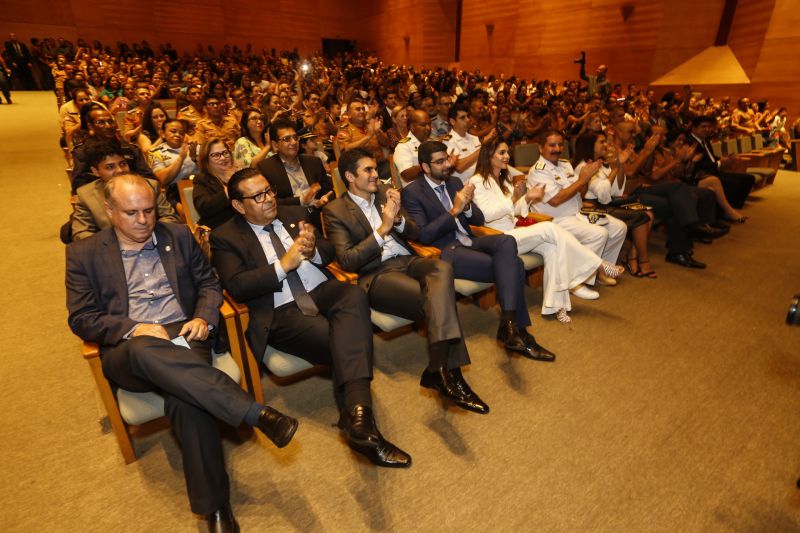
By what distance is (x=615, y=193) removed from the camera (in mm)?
3799

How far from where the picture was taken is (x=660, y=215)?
402cm

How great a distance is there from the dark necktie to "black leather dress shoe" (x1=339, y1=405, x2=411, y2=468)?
0.53m

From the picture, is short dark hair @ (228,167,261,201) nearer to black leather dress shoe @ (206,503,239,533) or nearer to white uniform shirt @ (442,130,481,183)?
black leather dress shoe @ (206,503,239,533)

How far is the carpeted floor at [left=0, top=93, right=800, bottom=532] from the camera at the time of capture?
1.63m

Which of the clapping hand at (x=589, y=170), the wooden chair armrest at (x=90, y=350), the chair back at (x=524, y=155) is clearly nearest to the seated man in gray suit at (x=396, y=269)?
the wooden chair armrest at (x=90, y=350)

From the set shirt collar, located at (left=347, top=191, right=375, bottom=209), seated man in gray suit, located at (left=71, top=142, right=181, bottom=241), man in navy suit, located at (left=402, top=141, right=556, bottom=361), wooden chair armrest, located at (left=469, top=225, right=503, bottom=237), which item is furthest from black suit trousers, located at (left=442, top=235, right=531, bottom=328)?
seated man in gray suit, located at (left=71, top=142, right=181, bottom=241)

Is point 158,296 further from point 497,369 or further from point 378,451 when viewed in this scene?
point 497,369

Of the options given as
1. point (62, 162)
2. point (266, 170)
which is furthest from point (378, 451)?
point (62, 162)

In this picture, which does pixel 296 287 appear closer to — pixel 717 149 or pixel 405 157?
pixel 405 157

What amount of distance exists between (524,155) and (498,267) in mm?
2393

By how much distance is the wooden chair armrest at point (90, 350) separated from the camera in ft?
5.23

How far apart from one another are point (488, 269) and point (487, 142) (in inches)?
43.5

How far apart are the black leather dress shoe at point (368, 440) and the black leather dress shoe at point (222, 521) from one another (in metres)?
0.49

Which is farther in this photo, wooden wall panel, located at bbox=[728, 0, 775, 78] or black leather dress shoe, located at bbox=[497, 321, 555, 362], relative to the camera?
wooden wall panel, located at bbox=[728, 0, 775, 78]
